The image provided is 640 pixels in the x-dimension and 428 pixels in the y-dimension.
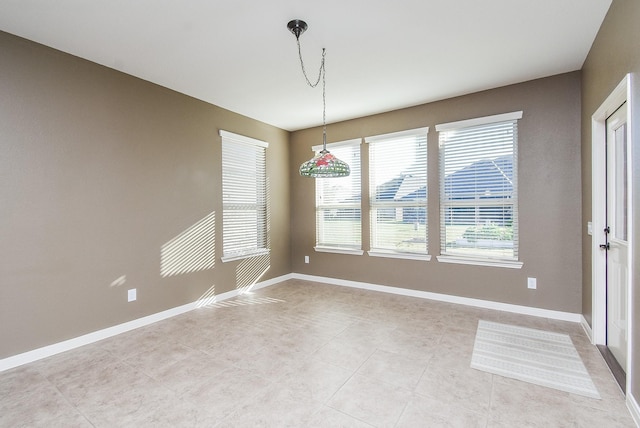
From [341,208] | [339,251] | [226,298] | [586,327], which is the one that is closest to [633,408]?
[586,327]

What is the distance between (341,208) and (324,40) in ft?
9.56

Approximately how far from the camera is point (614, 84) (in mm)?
2213

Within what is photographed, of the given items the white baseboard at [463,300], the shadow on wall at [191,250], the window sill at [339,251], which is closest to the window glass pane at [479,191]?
the white baseboard at [463,300]

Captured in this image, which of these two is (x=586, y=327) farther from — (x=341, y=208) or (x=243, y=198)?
(x=243, y=198)

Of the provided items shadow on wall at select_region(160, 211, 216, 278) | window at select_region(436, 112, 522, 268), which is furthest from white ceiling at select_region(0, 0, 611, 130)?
shadow on wall at select_region(160, 211, 216, 278)

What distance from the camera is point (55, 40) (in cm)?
264

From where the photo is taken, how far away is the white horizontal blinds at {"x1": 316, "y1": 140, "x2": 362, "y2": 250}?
5031 millimetres

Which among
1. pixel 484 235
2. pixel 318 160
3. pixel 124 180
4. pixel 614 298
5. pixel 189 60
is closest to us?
pixel 614 298

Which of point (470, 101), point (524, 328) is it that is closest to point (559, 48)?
point (470, 101)

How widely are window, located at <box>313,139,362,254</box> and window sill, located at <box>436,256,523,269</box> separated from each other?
1.35m

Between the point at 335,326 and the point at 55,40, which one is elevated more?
the point at 55,40

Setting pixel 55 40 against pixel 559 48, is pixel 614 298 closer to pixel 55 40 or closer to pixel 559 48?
pixel 559 48

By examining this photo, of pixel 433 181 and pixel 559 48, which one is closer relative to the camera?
pixel 559 48

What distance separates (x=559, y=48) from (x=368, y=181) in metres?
2.69
